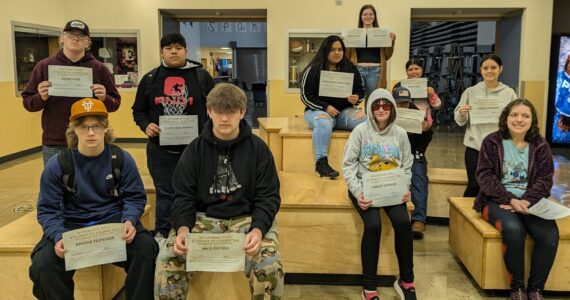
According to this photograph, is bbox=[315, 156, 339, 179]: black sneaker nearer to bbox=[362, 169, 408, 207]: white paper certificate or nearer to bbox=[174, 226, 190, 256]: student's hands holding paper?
bbox=[362, 169, 408, 207]: white paper certificate

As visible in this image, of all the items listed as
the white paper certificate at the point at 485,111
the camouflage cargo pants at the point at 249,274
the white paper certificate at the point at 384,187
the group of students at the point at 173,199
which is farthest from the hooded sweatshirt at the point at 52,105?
the white paper certificate at the point at 485,111

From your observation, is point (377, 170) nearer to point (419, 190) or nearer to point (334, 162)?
point (419, 190)

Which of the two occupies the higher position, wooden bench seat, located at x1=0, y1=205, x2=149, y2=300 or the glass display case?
the glass display case

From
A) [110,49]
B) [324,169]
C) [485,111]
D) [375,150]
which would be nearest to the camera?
[375,150]

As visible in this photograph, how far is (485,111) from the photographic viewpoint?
3.71 metres

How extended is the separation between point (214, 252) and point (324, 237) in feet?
3.45

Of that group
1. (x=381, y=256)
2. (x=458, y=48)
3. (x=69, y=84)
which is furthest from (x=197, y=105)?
(x=458, y=48)

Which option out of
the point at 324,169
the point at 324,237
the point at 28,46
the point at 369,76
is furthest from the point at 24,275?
the point at 28,46

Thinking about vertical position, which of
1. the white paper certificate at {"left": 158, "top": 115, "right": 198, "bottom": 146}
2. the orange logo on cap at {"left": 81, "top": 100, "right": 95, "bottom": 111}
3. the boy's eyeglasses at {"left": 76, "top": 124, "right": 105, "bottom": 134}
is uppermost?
the orange logo on cap at {"left": 81, "top": 100, "right": 95, "bottom": 111}

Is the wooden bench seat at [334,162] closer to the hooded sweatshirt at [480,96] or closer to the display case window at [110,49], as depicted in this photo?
the hooded sweatshirt at [480,96]

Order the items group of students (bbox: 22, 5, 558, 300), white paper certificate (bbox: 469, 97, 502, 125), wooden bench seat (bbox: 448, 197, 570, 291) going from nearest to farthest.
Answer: group of students (bbox: 22, 5, 558, 300)
wooden bench seat (bbox: 448, 197, 570, 291)
white paper certificate (bbox: 469, 97, 502, 125)

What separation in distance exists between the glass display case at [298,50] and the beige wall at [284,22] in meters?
0.10

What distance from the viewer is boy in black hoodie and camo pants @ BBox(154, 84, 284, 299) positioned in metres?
2.38

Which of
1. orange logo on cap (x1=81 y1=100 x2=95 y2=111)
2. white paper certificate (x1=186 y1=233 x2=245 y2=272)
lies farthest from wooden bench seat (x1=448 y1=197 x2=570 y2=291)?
orange logo on cap (x1=81 y1=100 x2=95 y2=111)
